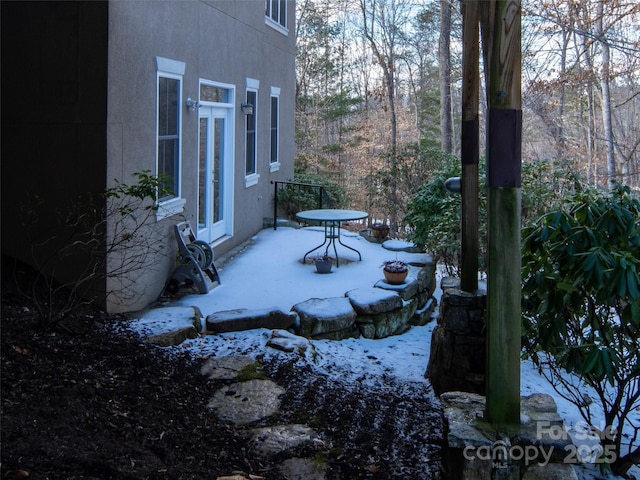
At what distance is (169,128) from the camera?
23.4 feet

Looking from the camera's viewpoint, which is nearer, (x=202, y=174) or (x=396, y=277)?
(x=396, y=277)

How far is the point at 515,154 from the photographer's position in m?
3.06

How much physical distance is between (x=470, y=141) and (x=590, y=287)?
1.49m

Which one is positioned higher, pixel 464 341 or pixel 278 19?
pixel 278 19

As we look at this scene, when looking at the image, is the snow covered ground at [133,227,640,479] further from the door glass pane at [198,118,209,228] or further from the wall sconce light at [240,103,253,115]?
the wall sconce light at [240,103,253,115]

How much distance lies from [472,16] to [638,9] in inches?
360

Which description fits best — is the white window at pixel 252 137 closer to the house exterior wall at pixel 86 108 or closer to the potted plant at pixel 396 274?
the house exterior wall at pixel 86 108

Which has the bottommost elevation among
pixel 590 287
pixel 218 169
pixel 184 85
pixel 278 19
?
pixel 590 287

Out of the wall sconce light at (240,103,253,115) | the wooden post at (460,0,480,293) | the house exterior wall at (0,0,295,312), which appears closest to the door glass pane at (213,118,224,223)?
the wall sconce light at (240,103,253,115)

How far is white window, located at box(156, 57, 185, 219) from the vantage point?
6.77 meters

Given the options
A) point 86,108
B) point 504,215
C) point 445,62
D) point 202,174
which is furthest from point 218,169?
point 445,62

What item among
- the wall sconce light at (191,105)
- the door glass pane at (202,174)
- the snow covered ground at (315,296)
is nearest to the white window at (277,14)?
the snow covered ground at (315,296)

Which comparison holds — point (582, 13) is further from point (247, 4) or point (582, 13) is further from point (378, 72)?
point (378, 72)

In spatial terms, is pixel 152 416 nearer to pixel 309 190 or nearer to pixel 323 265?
pixel 323 265
